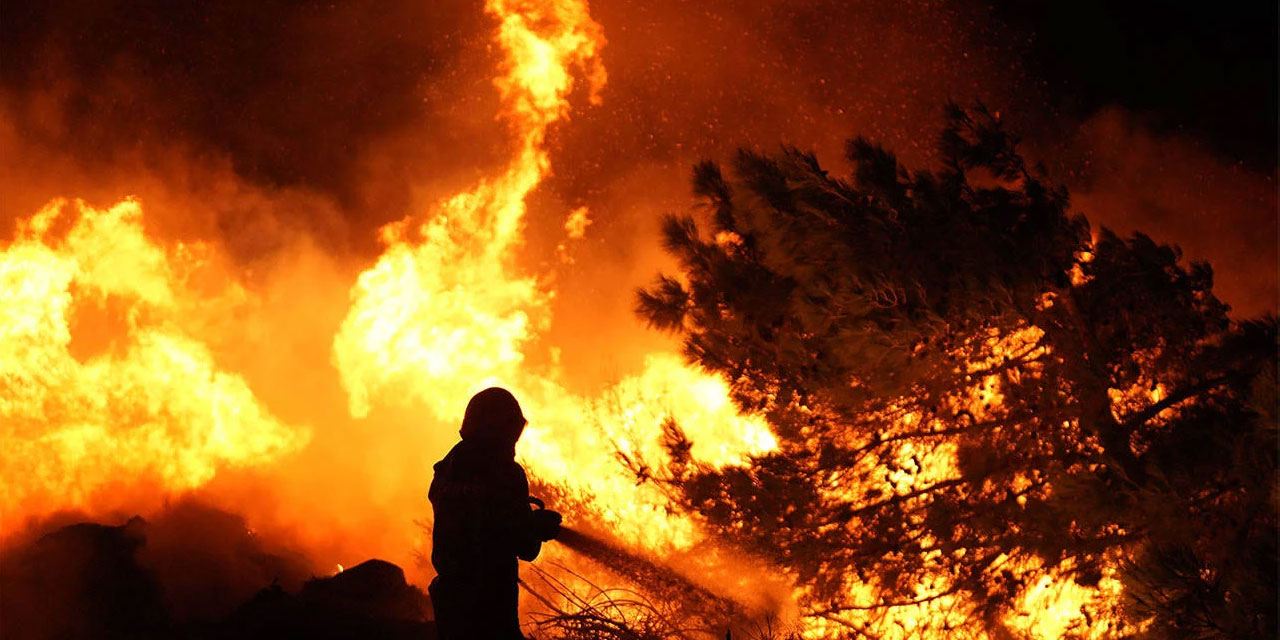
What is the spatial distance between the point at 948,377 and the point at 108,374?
1199 cm

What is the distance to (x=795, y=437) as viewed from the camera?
603 cm

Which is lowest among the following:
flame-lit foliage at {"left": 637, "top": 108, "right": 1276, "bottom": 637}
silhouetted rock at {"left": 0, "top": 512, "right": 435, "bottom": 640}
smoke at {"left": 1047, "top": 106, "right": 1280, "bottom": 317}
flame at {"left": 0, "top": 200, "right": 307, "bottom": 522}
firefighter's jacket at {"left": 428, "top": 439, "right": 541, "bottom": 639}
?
firefighter's jacket at {"left": 428, "top": 439, "right": 541, "bottom": 639}

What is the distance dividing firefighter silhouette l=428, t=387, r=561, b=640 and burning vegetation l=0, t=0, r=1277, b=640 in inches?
22.1

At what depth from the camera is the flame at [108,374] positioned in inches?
462

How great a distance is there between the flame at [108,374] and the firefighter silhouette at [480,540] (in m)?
9.91

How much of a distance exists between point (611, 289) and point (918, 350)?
827 cm

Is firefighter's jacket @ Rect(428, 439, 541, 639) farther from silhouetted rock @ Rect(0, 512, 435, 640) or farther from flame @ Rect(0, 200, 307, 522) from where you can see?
flame @ Rect(0, 200, 307, 522)

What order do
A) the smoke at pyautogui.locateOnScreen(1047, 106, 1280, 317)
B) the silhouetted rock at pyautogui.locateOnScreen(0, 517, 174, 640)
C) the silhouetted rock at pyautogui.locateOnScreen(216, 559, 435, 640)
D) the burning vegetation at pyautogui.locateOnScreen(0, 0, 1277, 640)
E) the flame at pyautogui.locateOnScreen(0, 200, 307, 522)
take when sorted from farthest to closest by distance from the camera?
the flame at pyautogui.locateOnScreen(0, 200, 307, 522), the smoke at pyautogui.locateOnScreen(1047, 106, 1280, 317), the silhouetted rock at pyautogui.locateOnScreen(0, 517, 174, 640), the silhouetted rock at pyautogui.locateOnScreen(216, 559, 435, 640), the burning vegetation at pyautogui.locateOnScreen(0, 0, 1277, 640)

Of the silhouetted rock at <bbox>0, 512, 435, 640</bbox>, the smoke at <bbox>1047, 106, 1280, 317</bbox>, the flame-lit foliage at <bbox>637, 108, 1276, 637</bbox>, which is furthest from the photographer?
the smoke at <bbox>1047, 106, 1280, 317</bbox>

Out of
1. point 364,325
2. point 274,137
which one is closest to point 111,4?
point 274,137

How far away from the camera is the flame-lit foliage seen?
4.97 meters

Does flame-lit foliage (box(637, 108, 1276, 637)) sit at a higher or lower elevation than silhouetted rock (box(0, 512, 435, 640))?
higher

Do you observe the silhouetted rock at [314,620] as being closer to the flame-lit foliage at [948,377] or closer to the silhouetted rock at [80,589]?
the silhouetted rock at [80,589]

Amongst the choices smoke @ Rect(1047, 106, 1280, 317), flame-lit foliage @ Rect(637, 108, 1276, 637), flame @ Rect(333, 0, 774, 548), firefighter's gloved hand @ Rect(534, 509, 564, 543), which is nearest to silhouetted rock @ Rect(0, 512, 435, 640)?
flame @ Rect(333, 0, 774, 548)
